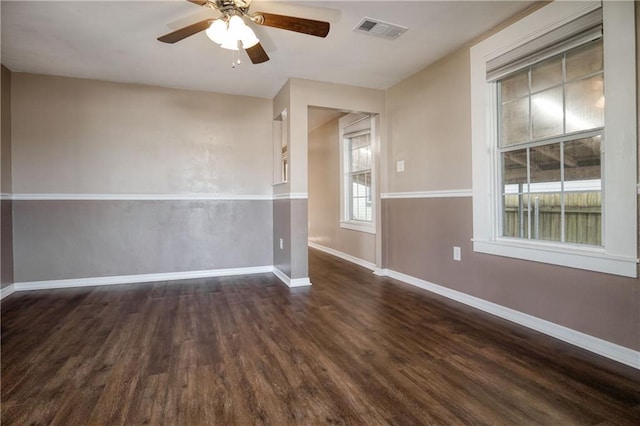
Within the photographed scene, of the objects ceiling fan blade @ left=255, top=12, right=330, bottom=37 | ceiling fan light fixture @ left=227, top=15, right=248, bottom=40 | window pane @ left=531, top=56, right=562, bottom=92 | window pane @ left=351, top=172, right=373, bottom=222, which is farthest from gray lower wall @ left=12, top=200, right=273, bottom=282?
window pane @ left=531, top=56, right=562, bottom=92

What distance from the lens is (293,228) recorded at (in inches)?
149

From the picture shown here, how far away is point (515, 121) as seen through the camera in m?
2.68

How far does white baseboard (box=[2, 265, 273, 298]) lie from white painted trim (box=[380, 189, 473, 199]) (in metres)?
1.98

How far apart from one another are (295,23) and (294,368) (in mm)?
2228

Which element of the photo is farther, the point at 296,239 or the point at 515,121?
the point at 296,239

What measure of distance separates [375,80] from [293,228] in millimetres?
2059

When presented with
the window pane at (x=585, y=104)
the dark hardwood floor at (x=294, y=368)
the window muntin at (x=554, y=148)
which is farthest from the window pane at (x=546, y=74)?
the dark hardwood floor at (x=294, y=368)

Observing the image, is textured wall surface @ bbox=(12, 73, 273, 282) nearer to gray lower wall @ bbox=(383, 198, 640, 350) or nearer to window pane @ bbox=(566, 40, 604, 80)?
gray lower wall @ bbox=(383, 198, 640, 350)

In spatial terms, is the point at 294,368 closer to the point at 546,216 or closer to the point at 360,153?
the point at 546,216

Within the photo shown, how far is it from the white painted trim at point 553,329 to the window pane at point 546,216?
2.13 ft

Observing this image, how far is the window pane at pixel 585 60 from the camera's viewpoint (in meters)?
2.13

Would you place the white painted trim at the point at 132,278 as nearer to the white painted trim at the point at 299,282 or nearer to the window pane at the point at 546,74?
the white painted trim at the point at 299,282

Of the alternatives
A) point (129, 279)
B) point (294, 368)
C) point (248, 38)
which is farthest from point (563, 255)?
point (129, 279)

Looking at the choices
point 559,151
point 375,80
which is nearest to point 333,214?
point 375,80
